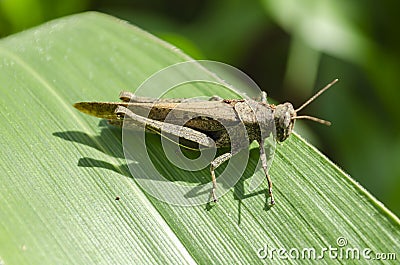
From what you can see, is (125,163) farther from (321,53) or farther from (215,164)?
(321,53)

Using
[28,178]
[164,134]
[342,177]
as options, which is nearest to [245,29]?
[164,134]

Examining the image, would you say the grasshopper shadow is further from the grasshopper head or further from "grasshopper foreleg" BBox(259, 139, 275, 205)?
the grasshopper head

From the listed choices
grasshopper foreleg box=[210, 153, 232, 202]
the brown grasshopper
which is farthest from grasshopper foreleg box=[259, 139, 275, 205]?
grasshopper foreleg box=[210, 153, 232, 202]

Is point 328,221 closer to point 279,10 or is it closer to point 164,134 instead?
point 164,134

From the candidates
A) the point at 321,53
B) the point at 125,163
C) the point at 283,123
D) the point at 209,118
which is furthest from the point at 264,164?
the point at 321,53

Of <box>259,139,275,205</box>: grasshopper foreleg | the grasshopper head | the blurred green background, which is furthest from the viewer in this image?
the blurred green background

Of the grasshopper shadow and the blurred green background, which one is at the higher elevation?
the blurred green background
